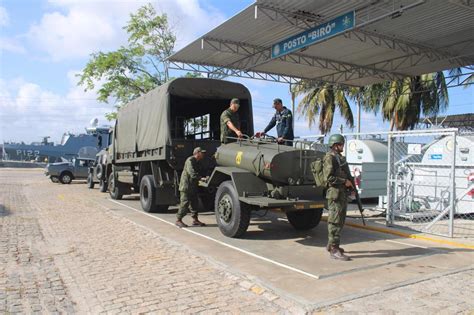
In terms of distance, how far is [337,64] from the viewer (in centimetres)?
1939

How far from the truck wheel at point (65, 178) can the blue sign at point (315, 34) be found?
51.6 ft

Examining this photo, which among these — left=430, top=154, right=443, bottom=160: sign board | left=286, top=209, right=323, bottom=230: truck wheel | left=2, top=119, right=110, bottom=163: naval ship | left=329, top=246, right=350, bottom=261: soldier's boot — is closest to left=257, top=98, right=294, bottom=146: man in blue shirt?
left=286, top=209, right=323, bottom=230: truck wheel

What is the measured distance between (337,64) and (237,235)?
13.6 m

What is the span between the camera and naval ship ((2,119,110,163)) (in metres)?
42.3

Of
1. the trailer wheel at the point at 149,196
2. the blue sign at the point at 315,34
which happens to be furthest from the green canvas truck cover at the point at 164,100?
the blue sign at the point at 315,34

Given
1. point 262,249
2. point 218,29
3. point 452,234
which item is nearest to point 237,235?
point 262,249

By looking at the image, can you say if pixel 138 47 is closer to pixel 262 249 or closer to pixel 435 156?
pixel 435 156

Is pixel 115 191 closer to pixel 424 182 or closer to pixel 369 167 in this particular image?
pixel 369 167

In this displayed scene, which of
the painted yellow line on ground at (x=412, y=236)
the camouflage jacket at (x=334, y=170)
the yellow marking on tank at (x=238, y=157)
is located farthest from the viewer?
the yellow marking on tank at (x=238, y=157)


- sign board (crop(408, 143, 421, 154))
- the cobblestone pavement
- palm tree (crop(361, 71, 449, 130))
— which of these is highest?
palm tree (crop(361, 71, 449, 130))

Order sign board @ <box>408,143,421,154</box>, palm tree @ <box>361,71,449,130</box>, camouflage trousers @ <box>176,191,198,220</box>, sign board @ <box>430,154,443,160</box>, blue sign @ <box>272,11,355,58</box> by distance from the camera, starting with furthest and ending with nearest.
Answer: palm tree @ <box>361,71,449,130</box>, blue sign @ <box>272,11,355,58</box>, sign board @ <box>408,143,421,154</box>, sign board @ <box>430,154,443,160</box>, camouflage trousers @ <box>176,191,198,220</box>

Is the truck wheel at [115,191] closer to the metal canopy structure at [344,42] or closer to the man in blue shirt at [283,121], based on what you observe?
the metal canopy structure at [344,42]

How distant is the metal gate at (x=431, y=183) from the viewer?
378 inches

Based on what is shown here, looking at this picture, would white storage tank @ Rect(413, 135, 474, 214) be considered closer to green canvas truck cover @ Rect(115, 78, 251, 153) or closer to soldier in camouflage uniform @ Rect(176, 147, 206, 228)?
green canvas truck cover @ Rect(115, 78, 251, 153)
